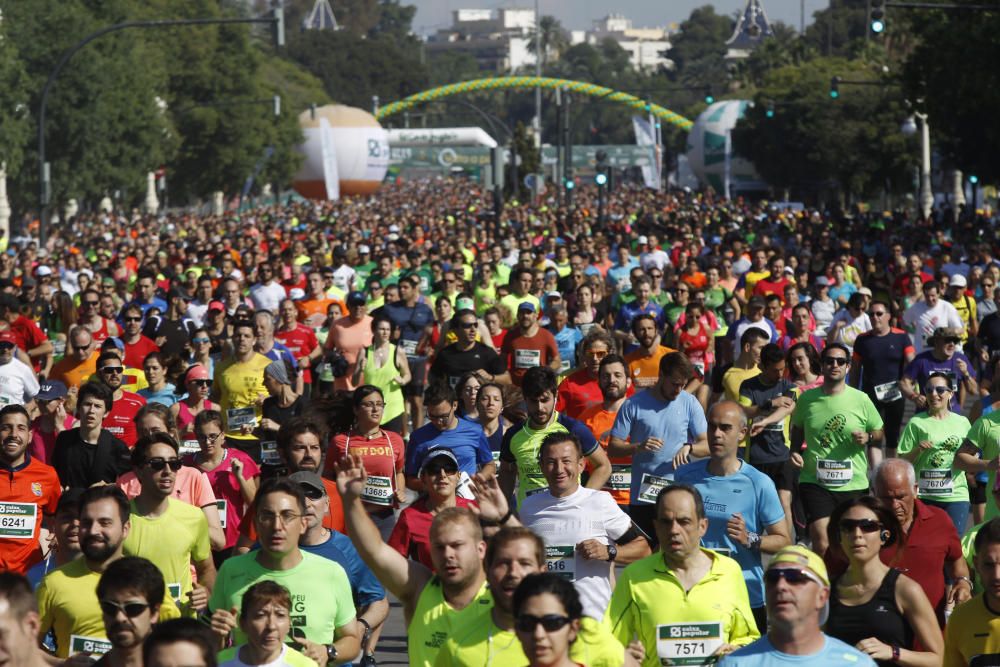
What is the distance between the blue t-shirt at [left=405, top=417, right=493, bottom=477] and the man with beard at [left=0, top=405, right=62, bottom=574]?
1885 millimetres

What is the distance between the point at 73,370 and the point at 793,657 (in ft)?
28.8

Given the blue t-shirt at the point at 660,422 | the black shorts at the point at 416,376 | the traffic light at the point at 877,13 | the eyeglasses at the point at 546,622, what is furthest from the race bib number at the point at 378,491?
the traffic light at the point at 877,13

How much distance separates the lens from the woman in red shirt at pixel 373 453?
32.9 ft

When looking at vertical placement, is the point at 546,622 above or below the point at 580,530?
above

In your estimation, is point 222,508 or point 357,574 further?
point 222,508

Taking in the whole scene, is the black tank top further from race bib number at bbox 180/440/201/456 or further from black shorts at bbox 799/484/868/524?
race bib number at bbox 180/440/201/456

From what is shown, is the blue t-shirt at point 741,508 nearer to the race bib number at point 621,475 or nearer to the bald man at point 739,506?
the bald man at point 739,506

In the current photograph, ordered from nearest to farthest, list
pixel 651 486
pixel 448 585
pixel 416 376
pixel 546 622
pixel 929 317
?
1. pixel 546 622
2. pixel 448 585
3. pixel 651 486
4. pixel 929 317
5. pixel 416 376

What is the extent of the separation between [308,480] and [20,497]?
5.07 feet

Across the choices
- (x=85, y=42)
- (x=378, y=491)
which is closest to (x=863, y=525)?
(x=378, y=491)

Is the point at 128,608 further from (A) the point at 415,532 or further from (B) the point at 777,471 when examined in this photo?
(B) the point at 777,471

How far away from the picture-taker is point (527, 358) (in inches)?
574

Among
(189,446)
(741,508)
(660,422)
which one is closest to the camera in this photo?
(741,508)

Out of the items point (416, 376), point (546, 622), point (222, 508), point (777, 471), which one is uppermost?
point (546, 622)
